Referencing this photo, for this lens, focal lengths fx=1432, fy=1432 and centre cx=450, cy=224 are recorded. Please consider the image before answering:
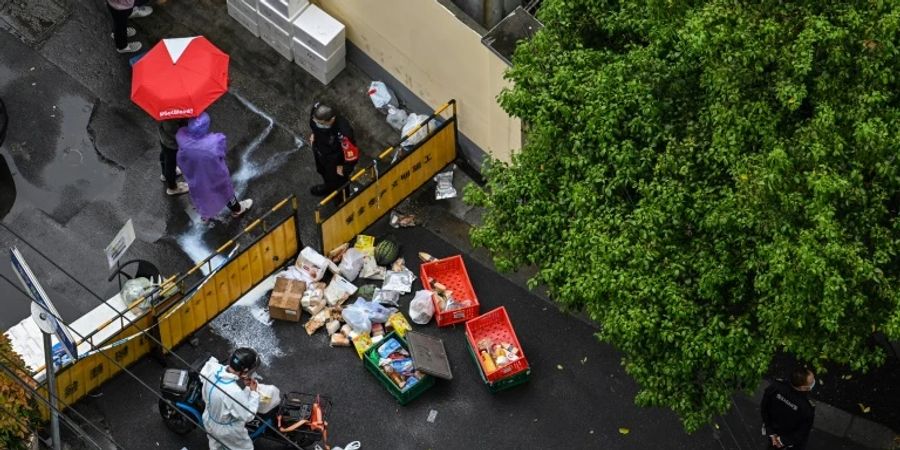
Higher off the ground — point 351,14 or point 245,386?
point 351,14

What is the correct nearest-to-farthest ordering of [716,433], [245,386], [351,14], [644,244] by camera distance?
[644,244] → [245,386] → [716,433] → [351,14]

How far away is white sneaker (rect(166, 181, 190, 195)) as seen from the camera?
18.5 meters

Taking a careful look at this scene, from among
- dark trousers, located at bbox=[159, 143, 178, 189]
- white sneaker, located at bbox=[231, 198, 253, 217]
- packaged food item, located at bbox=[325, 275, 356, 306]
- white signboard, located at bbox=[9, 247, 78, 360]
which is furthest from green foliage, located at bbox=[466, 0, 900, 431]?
dark trousers, located at bbox=[159, 143, 178, 189]

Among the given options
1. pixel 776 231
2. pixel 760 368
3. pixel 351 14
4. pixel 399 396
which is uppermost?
pixel 776 231

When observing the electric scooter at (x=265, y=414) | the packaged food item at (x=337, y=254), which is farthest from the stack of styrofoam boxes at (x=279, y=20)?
the electric scooter at (x=265, y=414)

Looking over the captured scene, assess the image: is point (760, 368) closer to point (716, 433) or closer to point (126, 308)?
point (716, 433)

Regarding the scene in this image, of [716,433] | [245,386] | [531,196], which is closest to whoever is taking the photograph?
[531,196]

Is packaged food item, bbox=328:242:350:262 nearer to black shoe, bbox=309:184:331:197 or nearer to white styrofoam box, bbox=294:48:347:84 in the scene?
black shoe, bbox=309:184:331:197

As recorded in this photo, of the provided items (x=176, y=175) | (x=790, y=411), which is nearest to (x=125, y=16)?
(x=176, y=175)

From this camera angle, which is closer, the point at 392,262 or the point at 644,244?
the point at 644,244

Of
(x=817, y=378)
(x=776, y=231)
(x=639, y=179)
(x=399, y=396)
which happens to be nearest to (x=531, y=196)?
(x=639, y=179)

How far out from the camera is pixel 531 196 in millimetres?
13641

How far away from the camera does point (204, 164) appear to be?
56.7 ft

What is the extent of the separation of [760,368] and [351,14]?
8740 millimetres
